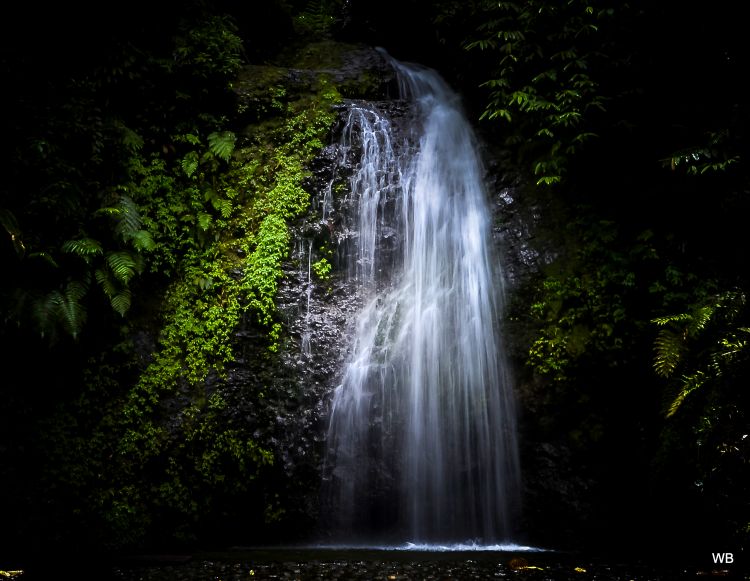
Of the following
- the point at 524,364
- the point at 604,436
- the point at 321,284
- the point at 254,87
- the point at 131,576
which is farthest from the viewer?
the point at 254,87

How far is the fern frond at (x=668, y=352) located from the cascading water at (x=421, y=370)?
1472mm

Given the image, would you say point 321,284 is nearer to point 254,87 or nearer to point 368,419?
point 368,419

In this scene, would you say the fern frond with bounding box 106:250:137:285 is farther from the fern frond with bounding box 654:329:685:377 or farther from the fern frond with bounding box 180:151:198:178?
the fern frond with bounding box 654:329:685:377

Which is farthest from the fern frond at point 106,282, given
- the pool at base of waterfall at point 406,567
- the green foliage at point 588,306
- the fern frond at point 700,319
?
the fern frond at point 700,319

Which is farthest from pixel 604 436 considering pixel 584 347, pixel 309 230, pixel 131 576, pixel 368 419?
pixel 131 576

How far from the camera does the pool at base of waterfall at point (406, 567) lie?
355 centimetres

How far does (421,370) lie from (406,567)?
78.7 inches

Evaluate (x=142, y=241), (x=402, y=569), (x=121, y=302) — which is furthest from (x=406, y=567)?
(x=142, y=241)

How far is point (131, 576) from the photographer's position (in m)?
3.61

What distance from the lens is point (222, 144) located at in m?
6.11

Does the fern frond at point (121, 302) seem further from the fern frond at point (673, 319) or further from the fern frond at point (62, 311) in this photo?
the fern frond at point (673, 319)

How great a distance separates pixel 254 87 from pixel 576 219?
16.1ft

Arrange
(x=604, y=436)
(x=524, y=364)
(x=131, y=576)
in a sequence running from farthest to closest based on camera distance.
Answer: (x=524, y=364), (x=604, y=436), (x=131, y=576)

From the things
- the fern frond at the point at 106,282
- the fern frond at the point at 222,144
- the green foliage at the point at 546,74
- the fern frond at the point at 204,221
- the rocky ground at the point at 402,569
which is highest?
the green foliage at the point at 546,74
